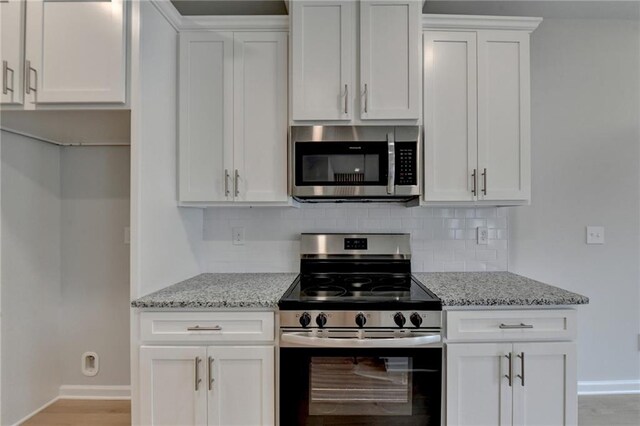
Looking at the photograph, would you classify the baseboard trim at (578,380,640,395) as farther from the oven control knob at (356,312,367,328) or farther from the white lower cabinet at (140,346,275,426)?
the white lower cabinet at (140,346,275,426)

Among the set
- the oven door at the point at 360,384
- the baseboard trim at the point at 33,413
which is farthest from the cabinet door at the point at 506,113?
the baseboard trim at the point at 33,413

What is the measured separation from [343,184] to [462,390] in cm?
117

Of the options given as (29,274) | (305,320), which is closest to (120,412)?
(29,274)

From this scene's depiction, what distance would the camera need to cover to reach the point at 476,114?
193 cm

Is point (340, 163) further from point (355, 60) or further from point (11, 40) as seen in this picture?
point (11, 40)

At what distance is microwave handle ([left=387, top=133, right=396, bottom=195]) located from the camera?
6.15 feet

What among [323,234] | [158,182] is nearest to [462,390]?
[323,234]

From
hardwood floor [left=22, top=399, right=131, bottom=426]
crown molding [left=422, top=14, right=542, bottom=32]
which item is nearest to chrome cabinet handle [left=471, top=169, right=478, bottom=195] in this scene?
crown molding [left=422, top=14, right=542, bottom=32]

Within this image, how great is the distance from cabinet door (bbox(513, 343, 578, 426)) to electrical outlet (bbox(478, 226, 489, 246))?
0.81 m

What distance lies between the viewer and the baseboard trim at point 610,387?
2.30 metres

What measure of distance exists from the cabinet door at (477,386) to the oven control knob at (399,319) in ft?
0.84

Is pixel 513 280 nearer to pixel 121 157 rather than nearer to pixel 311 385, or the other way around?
pixel 311 385

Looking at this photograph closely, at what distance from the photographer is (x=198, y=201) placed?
1.95 meters

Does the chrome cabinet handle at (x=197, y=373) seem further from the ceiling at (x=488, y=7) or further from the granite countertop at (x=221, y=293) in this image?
the ceiling at (x=488, y=7)
